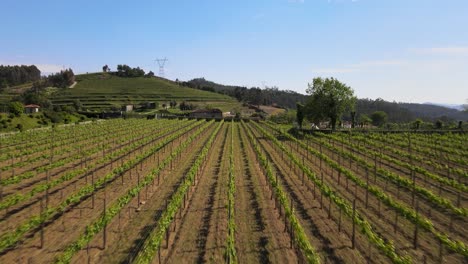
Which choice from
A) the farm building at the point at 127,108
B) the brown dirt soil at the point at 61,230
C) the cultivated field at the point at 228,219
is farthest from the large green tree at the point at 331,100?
the farm building at the point at 127,108

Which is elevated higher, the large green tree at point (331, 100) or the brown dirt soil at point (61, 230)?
the large green tree at point (331, 100)

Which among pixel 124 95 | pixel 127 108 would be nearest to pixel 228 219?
pixel 127 108

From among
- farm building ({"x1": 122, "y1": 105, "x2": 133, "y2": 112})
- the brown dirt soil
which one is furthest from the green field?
the brown dirt soil

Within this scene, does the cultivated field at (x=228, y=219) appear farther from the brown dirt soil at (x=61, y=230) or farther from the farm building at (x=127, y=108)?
the farm building at (x=127, y=108)

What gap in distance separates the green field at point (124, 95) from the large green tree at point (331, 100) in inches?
2949

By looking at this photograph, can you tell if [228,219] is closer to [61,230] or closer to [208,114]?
[61,230]

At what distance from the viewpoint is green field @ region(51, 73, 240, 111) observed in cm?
12812

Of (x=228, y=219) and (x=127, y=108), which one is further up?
(x=127, y=108)

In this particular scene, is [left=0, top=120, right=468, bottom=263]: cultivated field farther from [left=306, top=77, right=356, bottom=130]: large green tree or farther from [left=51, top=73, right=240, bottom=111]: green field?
[left=51, top=73, right=240, bottom=111]: green field

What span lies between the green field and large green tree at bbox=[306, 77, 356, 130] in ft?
246

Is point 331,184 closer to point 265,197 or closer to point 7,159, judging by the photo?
point 265,197

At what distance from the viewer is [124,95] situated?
143375 millimetres

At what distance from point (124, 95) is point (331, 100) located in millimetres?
102835

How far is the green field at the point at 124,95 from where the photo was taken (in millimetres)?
128125
